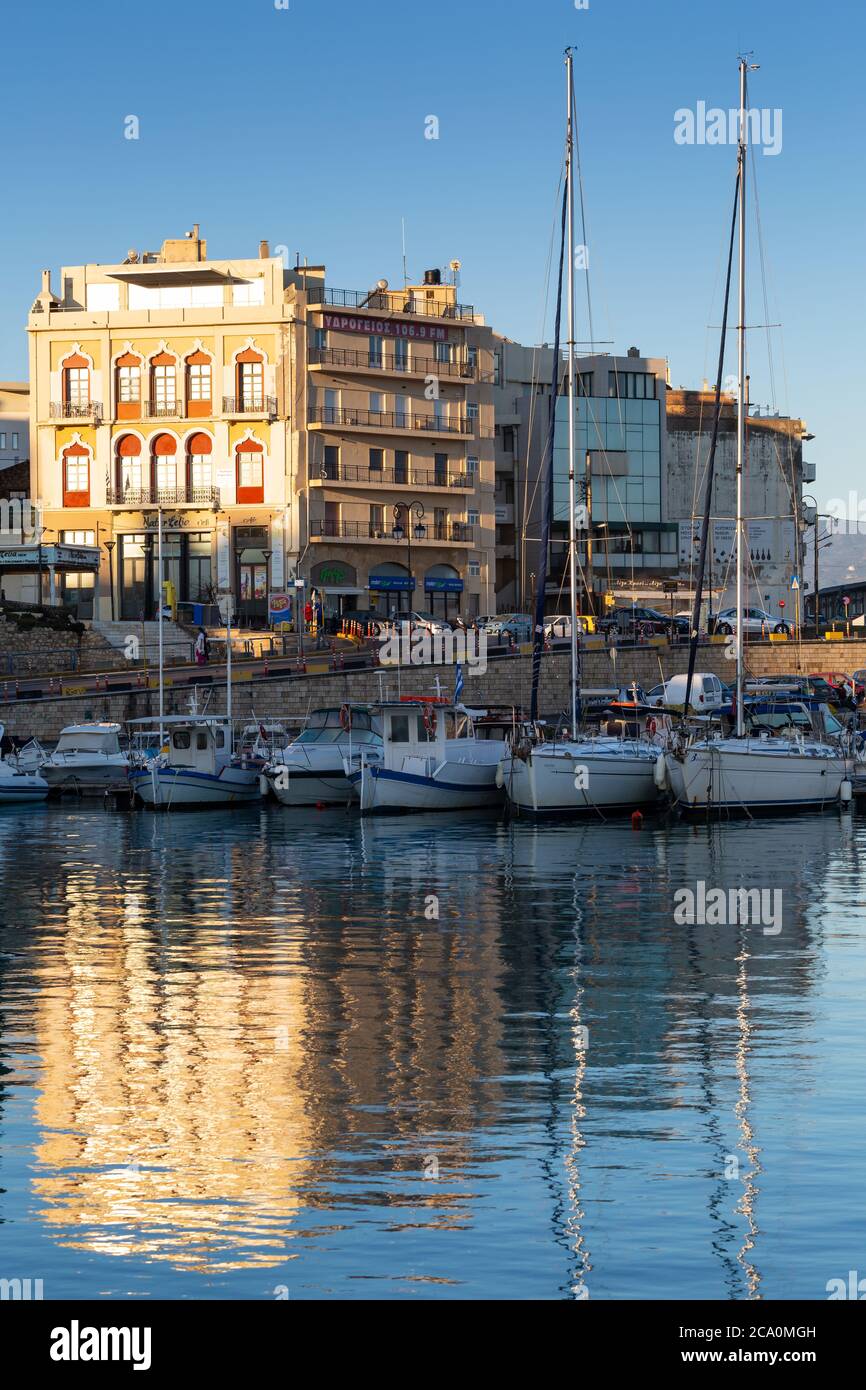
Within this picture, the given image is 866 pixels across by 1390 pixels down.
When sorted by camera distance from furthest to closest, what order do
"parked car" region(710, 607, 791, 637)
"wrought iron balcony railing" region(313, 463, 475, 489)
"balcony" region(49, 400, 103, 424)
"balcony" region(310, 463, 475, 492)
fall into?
1. "wrought iron balcony railing" region(313, 463, 475, 489)
2. "balcony" region(310, 463, 475, 492)
3. "balcony" region(49, 400, 103, 424)
4. "parked car" region(710, 607, 791, 637)

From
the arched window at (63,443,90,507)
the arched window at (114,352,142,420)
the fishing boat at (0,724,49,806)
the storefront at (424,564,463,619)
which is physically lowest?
the fishing boat at (0,724,49,806)

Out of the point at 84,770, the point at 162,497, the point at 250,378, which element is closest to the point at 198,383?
the point at 250,378

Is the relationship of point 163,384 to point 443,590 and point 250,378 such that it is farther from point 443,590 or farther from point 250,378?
point 443,590

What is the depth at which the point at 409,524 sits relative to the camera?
340ft

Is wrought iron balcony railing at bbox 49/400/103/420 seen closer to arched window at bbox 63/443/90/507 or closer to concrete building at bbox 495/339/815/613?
arched window at bbox 63/443/90/507

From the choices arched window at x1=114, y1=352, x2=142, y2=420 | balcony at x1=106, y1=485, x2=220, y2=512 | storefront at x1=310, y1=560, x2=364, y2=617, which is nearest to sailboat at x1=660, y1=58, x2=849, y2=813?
storefront at x1=310, y1=560, x2=364, y2=617

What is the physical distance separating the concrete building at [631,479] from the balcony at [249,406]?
19791 millimetres

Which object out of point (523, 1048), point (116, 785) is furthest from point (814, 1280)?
point (116, 785)

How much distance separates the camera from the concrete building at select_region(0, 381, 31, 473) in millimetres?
144625

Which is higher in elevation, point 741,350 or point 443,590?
point 741,350

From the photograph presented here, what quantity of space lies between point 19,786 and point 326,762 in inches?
417

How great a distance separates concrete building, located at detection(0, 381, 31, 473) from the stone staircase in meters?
57.2

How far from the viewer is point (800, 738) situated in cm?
5362
